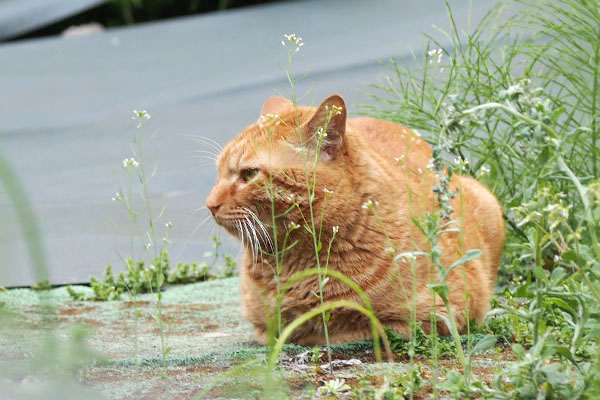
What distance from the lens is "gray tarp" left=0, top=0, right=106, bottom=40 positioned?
20.4ft

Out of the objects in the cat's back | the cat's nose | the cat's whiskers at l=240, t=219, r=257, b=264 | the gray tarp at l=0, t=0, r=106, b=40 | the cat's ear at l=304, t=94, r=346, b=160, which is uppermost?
the gray tarp at l=0, t=0, r=106, b=40

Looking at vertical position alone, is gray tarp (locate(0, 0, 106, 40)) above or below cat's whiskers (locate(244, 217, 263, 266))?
above

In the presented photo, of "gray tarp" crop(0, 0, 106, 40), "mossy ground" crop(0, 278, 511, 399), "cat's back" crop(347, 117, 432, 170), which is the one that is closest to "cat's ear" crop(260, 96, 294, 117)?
"cat's back" crop(347, 117, 432, 170)

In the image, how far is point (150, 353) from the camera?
7.32 ft

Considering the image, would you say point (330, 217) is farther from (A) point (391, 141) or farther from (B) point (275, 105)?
(A) point (391, 141)

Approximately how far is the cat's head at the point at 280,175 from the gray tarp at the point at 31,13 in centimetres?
438

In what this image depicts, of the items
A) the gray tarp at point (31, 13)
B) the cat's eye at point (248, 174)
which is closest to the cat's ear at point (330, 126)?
the cat's eye at point (248, 174)

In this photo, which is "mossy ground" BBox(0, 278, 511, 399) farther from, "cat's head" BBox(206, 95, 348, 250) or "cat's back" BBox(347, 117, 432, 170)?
"cat's back" BBox(347, 117, 432, 170)

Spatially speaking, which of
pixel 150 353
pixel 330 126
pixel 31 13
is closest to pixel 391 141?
pixel 330 126

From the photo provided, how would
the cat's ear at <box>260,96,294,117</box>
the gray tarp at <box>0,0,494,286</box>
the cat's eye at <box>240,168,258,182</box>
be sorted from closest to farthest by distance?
1. the cat's eye at <box>240,168,258,182</box>
2. the cat's ear at <box>260,96,294,117</box>
3. the gray tarp at <box>0,0,494,286</box>

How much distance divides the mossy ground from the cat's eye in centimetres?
46

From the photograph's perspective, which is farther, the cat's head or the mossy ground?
the cat's head

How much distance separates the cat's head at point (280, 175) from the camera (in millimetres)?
2250

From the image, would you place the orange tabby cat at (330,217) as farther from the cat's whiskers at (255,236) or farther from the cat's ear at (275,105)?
the cat's ear at (275,105)
